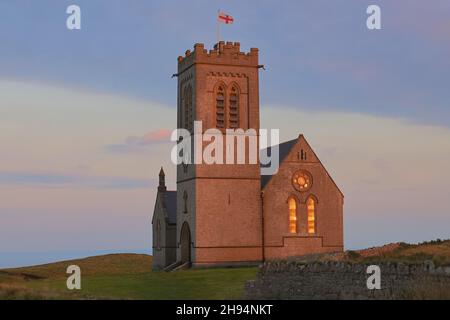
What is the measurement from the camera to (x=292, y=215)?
56.0m

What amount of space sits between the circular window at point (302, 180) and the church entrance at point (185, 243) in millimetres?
9152

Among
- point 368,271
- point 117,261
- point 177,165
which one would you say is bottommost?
point 117,261

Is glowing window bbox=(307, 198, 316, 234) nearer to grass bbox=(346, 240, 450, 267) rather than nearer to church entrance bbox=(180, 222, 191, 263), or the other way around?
church entrance bbox=(180, 222, 191, 263)

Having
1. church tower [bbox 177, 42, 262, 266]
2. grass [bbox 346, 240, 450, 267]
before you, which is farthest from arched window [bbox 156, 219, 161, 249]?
grass [bbox 346, 240, 450, 267]

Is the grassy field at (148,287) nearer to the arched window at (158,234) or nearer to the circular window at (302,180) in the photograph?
the circular window at (302,180)

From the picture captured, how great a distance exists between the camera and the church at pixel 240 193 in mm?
53906

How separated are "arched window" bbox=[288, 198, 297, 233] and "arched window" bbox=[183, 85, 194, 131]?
9.70 metres

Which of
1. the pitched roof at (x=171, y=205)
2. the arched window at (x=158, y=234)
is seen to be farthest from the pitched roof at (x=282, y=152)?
the arched window at (x=158, y=234)
